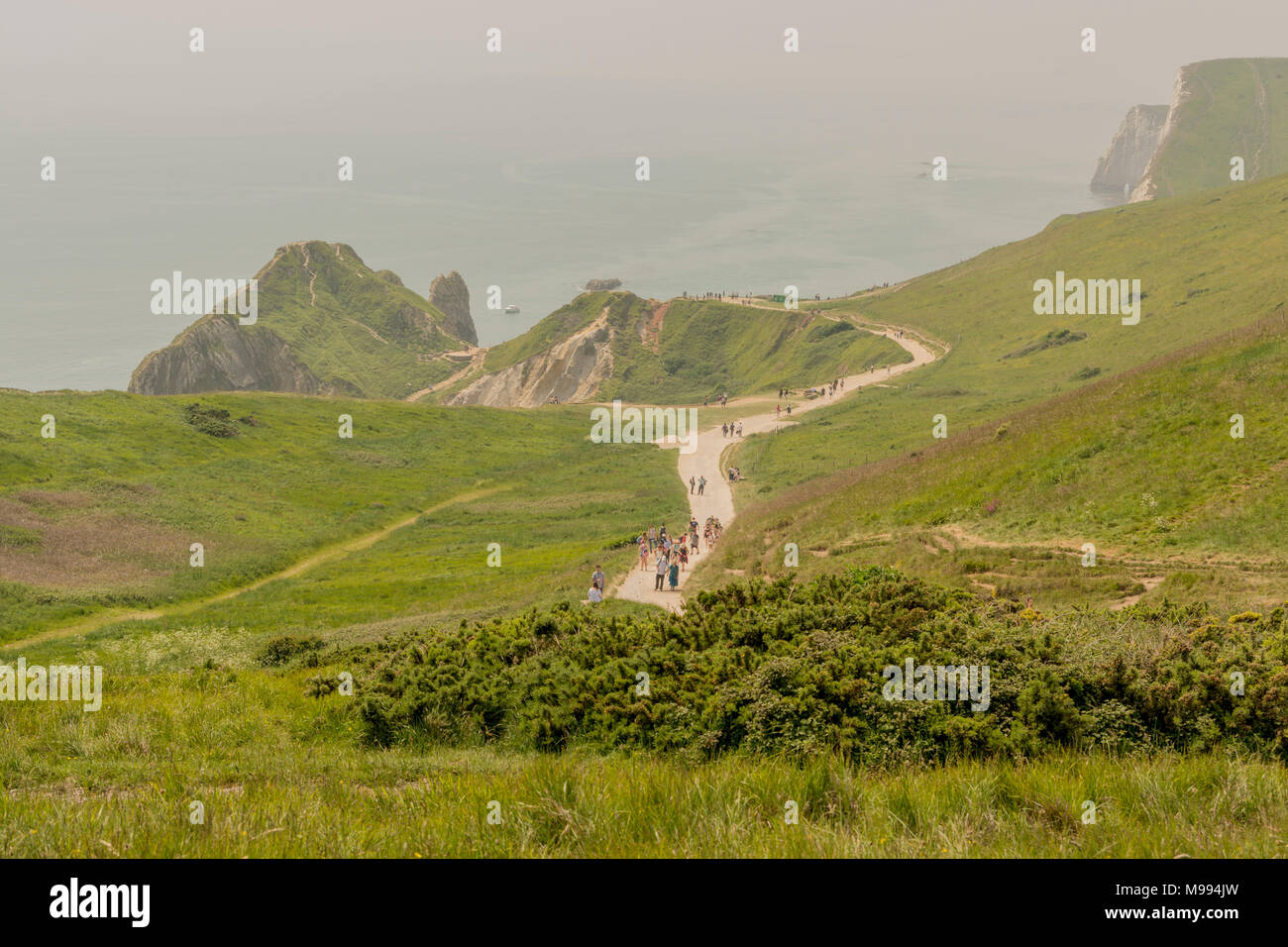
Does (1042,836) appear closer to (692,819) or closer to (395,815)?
(692,819)

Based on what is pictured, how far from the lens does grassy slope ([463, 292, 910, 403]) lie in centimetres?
13425

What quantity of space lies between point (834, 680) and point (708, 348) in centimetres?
15829

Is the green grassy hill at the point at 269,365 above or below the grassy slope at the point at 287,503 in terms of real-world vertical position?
above

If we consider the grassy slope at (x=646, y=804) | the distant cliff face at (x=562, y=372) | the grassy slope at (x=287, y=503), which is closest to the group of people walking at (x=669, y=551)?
the grassy slope at (x=287, y=503)

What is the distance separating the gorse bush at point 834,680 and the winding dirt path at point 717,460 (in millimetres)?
4526

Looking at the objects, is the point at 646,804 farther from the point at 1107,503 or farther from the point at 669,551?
the point at 669,551

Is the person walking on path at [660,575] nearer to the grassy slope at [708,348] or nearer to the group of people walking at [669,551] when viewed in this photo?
the group of people walking at [669,551]

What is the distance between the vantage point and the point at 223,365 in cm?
16638

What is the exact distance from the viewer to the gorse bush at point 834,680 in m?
10.1

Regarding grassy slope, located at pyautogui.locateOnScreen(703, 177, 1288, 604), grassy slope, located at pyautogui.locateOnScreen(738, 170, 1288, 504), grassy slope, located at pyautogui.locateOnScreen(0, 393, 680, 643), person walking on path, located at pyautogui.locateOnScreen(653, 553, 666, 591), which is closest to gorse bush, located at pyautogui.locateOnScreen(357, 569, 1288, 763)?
grassy slope, located at pyautogui.locateOnScreen(703, 177, 1288, 604)

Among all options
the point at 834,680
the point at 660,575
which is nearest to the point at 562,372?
the point at 660,575

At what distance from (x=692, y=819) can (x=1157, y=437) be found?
30.0 meters

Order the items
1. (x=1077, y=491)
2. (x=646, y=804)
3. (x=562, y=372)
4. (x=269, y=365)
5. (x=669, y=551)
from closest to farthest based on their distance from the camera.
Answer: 1. (x=646, y=804)
2. (x=1077, y=491)
3. (x=669, y=551)
4. (x=562, y=372)
5. (x=269, y=365)

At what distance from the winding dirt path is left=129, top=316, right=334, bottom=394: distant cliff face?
102668mm
